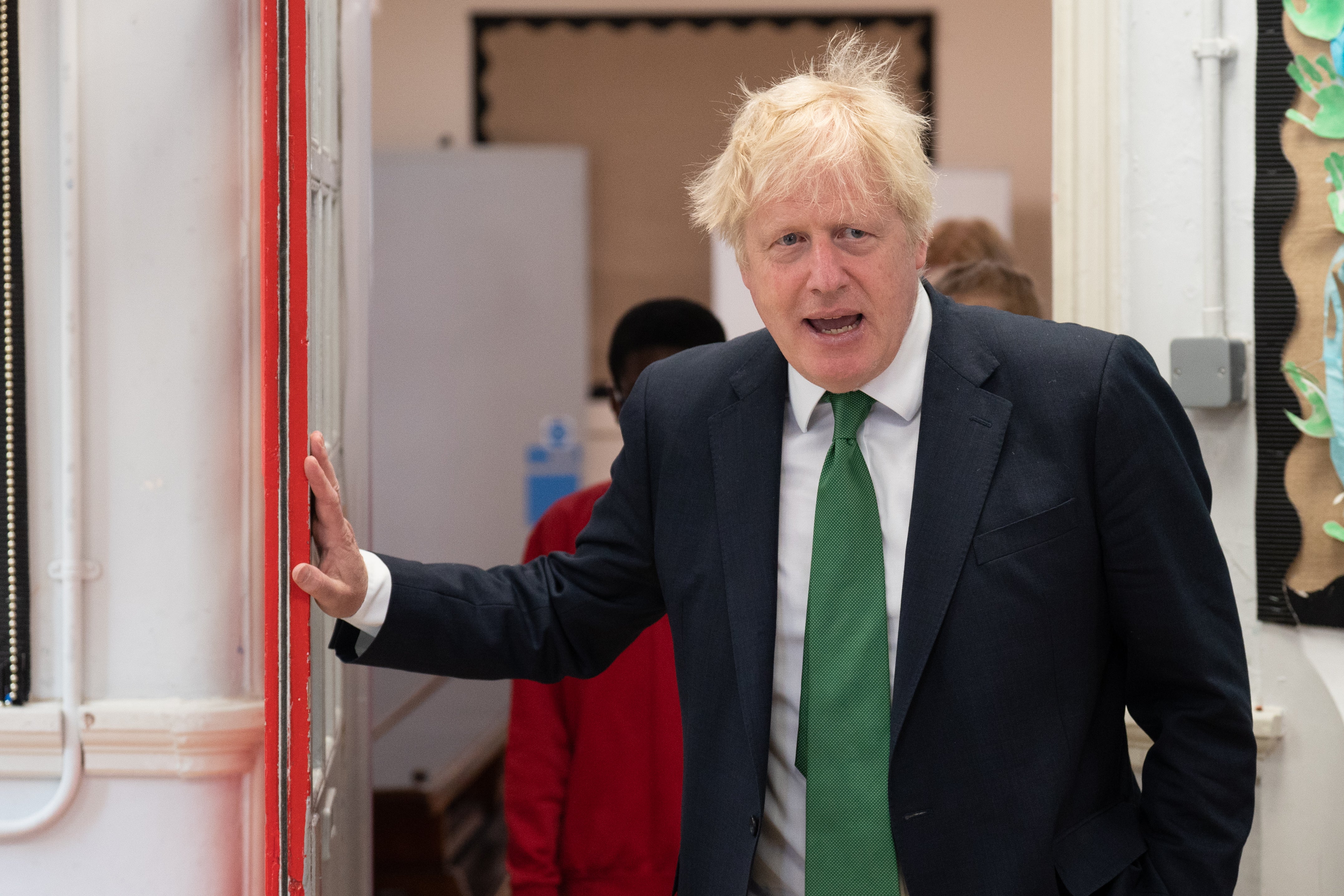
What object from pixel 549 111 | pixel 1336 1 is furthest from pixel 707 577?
pixel 549 111

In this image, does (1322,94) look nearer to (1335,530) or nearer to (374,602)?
(1335,530)

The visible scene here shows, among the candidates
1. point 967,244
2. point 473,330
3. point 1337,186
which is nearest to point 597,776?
point 1337,186

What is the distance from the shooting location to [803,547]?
142 centimetres

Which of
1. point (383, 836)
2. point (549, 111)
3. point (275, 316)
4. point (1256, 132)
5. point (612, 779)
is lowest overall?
point (383, 836)

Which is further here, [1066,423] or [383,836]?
[383,836]

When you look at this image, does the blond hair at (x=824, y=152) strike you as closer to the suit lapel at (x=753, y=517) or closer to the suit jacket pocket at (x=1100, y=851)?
the suit lapel at (x=753, y=517)

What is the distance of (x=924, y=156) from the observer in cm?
141

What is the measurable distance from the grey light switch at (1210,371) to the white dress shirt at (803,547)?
2.13 ft

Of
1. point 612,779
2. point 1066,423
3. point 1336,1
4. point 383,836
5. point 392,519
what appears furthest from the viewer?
point 392,519

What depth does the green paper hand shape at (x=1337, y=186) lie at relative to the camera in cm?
183

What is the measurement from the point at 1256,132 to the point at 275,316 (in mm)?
1456

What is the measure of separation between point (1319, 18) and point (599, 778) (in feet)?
5.16

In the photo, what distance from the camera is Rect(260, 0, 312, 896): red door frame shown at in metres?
1.34

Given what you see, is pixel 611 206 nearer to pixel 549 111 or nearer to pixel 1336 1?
pixel 549 111
